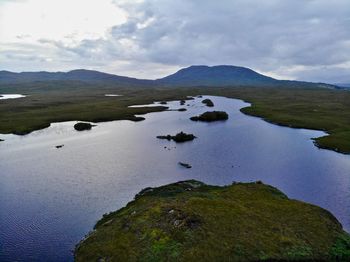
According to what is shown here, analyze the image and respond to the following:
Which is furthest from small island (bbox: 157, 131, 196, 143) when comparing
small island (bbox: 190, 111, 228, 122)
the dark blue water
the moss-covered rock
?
the moss-covered rock

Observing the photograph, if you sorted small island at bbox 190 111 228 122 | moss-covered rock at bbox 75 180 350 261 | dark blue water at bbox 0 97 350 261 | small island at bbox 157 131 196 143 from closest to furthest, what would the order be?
moss-covered rock at bbox 75 180 350 261
dark blue water at bbox 0 97 350 261
small island at bbox 157 131 196 143
small island at bbox 190 111 228 122

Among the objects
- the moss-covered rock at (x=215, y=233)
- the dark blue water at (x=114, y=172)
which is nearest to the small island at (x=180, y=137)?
the dark blue water at (x=114, y=172)

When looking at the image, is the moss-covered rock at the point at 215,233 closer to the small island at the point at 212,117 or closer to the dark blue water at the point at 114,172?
the dark blue water at the point at 114,172

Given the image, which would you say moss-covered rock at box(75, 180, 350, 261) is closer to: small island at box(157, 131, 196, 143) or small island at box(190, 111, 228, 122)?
small island at box(157, 131, 196, 143)

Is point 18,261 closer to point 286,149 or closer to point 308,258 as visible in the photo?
point 308,258

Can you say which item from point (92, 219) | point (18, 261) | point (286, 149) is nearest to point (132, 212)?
point (92, 219)

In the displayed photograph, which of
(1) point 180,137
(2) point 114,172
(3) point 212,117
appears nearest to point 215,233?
(2) point 114,172
